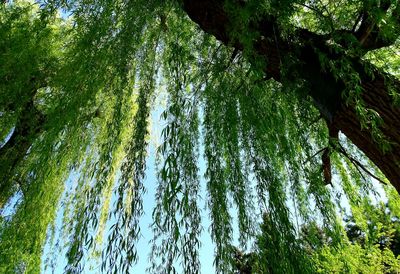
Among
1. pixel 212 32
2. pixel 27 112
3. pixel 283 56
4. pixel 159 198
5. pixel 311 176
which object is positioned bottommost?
pixel 159 198

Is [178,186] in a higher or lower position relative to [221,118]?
lower

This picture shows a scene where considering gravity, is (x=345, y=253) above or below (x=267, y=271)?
above

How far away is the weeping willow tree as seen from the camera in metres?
1.48

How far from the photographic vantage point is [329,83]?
5.31ft

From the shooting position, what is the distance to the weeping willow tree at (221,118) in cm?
148

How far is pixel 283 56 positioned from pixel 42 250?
1720 mm

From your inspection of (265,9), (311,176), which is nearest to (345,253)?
(311,176)

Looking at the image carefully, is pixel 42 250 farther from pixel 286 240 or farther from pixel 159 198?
pixel 286 240

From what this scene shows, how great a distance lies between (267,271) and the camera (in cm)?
152

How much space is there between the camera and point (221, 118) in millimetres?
1976

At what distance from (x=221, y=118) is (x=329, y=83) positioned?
568mm

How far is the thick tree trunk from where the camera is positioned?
4.93ft

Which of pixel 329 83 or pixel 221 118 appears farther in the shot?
pixel 221 118

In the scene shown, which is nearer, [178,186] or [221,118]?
[178,186]
